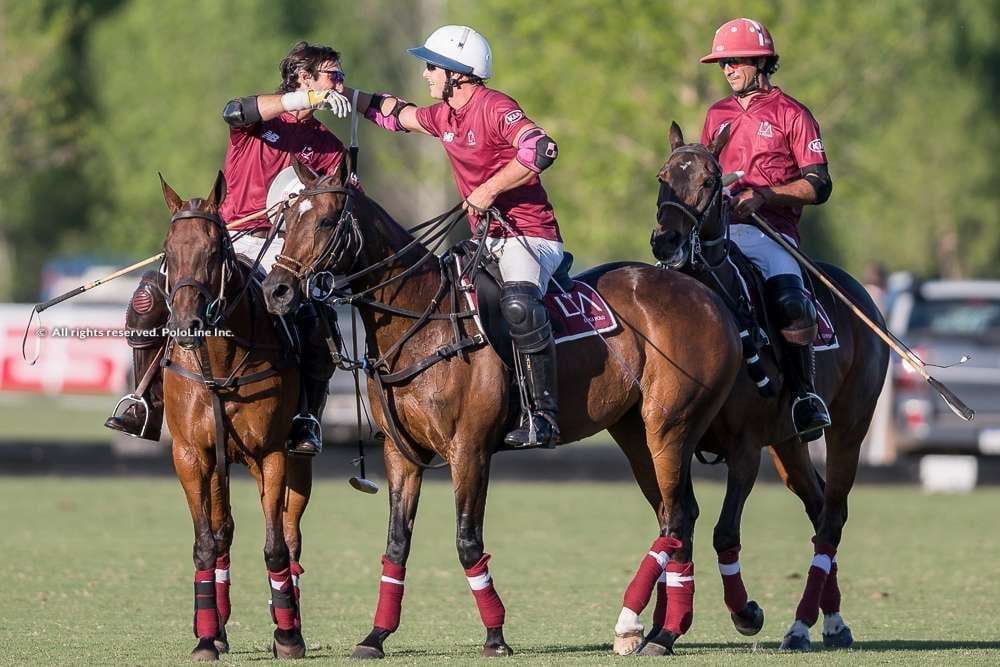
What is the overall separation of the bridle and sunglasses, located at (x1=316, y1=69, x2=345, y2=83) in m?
1.88

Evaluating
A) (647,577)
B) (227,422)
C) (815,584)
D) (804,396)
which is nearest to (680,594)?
(647,577)

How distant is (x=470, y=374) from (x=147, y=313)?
180cm

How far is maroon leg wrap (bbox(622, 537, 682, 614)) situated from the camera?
989 centimetres

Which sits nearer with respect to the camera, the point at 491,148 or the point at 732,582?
the point at 491,148

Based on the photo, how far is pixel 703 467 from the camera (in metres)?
23.1

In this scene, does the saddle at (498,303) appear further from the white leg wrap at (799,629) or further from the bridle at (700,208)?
the white leg wrap at (799,629)

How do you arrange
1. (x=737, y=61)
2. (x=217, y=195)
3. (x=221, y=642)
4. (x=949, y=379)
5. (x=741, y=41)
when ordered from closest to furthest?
(x=217, y=195)
(x=221, y=642)
(x=741, y=41)
(x=737, y=61)
(x=949, y=379)

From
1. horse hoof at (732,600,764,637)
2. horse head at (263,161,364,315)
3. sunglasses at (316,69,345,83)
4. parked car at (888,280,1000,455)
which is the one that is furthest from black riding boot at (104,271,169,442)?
parked car at (888,280,1000,455)

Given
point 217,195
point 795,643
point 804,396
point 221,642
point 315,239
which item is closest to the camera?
point 315,239

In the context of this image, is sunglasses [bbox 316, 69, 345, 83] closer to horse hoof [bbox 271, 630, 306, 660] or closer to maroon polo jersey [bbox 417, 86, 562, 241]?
maroon polo jersey [bbox 417, 86, 562, 241]

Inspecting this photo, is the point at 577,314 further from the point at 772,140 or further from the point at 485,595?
the point at 772,140

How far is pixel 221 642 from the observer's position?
9.73m

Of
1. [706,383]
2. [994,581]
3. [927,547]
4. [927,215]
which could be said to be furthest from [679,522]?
[927,215]

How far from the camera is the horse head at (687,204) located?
33.7ft
